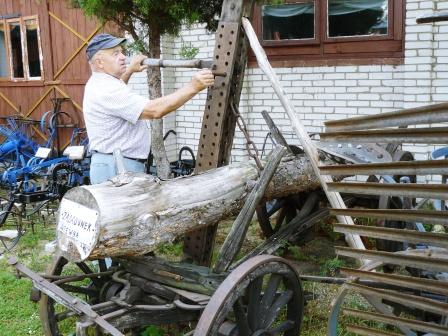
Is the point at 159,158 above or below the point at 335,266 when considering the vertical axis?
above

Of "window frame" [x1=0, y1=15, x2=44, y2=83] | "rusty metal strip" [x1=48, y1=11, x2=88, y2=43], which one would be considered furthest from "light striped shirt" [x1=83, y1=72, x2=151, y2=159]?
"window frame" [x1=0, y1=15, x2=44, y2=83]

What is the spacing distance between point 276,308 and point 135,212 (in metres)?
1.05

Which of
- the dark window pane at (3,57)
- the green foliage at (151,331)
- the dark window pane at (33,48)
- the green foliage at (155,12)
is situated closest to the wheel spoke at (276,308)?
the green foliage at (151,331)

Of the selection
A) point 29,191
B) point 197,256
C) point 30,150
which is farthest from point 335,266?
point 30,150

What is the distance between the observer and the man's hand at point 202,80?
12.3 feet

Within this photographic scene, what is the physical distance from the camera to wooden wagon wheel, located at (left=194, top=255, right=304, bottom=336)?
9.34ft

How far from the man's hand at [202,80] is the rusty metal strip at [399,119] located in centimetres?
177

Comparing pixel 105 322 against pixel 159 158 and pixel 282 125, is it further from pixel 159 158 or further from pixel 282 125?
pixel 282 125

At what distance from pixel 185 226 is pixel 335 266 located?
7.02ft

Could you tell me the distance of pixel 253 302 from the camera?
3.16m

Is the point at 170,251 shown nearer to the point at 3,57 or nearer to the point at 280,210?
the point at 280,210

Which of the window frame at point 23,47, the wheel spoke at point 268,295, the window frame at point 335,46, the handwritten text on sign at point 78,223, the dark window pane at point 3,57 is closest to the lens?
the handwritten text on sign at point 78,223

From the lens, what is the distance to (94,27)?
9.80m

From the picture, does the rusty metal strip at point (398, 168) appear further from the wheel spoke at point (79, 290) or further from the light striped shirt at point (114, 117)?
the wheel spoke at point (79, 290)
